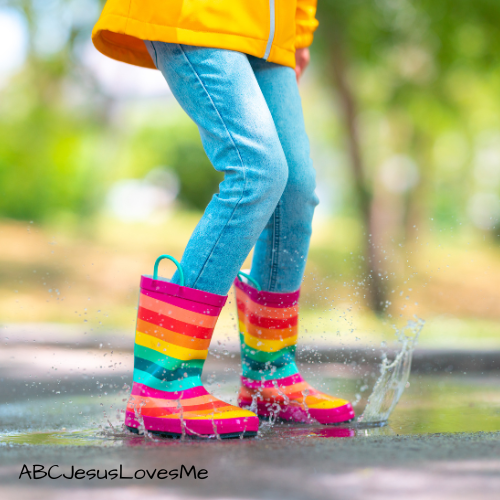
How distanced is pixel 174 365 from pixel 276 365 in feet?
1.15

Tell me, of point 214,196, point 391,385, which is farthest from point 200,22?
point 391,385

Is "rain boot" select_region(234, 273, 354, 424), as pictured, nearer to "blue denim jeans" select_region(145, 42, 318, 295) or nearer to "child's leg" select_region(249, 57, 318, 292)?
"child's leg" select_region(249, 57, 318, 292)

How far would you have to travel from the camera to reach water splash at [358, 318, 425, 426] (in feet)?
5.14

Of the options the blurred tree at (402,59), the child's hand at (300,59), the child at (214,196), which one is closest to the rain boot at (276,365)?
the child at (214,196)

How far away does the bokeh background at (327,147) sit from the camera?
15.9 ft

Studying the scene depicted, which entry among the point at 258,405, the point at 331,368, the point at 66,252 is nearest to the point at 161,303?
the point at 258,405

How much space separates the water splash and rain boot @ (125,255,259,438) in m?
0.43

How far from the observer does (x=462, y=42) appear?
4.96 meters

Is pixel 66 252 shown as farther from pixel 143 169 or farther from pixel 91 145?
pixel 143 169

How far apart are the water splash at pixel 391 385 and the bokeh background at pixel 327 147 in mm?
168

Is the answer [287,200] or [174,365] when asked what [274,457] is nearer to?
[174,365]

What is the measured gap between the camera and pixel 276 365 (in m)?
1.54

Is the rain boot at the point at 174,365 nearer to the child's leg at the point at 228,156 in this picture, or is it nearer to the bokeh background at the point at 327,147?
the child's leg at the point at 228,156

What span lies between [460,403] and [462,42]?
3.96 metres
